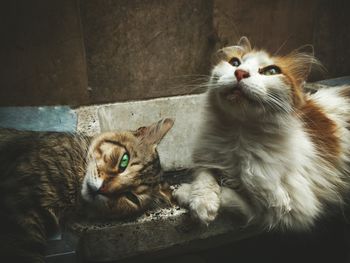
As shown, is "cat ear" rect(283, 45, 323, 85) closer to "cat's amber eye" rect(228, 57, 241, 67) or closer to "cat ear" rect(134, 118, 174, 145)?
"cat's amber eye" rect(228, 57, 241, 67)

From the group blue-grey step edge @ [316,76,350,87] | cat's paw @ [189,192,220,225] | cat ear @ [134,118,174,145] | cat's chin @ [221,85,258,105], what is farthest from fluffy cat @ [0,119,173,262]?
blue-grey step edge @ [316,76,350,87]

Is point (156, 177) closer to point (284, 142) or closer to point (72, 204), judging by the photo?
point (72, 204)

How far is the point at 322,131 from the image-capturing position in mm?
1394

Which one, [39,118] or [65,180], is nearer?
[65,180]

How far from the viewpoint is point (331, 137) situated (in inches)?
55.1

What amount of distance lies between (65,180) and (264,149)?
0.64m

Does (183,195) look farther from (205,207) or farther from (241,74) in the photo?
(241,74)

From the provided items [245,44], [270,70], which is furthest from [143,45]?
[270,70]

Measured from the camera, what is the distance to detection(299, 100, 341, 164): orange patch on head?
1370 mm

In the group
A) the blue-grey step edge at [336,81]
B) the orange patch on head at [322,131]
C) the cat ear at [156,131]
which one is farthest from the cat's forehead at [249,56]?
the blue-grey step edge at [336,81]

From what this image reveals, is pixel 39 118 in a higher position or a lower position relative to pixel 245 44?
lower

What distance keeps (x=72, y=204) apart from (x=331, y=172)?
0.88 m

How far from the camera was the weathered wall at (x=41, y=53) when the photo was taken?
5.37 feet

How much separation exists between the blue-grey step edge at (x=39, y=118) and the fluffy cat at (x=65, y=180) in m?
0.27
